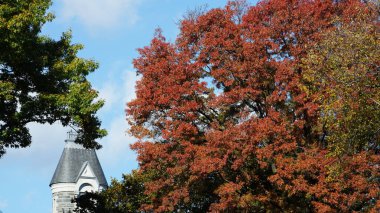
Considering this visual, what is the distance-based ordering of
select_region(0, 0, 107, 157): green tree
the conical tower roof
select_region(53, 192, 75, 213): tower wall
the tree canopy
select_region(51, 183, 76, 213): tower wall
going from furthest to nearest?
the conical tower roof → select_region(51, 183, 76, 213): tower wall → select_region(53, 192, 75, 213): tower wall → the tree canopy → select_region(0, 0, 107, 157): green tree

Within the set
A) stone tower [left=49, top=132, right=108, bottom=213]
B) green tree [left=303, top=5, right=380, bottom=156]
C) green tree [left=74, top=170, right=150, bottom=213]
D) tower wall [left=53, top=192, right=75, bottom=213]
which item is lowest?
green tree [left=303, top=5, right=380, bottom=156]

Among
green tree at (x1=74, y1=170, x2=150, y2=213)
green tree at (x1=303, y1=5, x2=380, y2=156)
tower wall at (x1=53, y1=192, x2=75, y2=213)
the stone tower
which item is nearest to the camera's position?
green tree at (x1=303, y1=5, x2=380, y2=156)

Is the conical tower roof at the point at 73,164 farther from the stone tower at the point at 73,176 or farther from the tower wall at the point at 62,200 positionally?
the tower wall at the point at 62,200

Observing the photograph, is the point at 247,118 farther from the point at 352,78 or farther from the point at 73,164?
the point at 73,164

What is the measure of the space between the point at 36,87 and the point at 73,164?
3246 cm

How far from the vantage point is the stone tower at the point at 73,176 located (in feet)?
159

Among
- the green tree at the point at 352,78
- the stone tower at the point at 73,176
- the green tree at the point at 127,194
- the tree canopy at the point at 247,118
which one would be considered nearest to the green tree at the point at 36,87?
the tree canopy at the point at 247,118

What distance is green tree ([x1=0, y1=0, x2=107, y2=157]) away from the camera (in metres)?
17.7

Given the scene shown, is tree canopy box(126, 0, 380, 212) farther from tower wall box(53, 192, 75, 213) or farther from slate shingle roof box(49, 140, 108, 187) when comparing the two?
slate shingle roof box(49, 140, 108, 187)

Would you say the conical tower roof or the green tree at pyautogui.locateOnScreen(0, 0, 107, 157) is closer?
the green tree at pyautogui.locateOnScreen(0, 0, 107, 157)

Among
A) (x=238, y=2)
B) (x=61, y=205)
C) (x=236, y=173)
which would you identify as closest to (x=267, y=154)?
(x=236, y=173)

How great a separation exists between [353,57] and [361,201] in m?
7.78

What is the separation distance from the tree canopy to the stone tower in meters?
24.6

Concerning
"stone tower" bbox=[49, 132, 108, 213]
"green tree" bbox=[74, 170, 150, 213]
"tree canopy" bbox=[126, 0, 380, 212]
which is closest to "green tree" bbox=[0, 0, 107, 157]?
"tree canopy" bbox=[126, 0, 380, 212]
